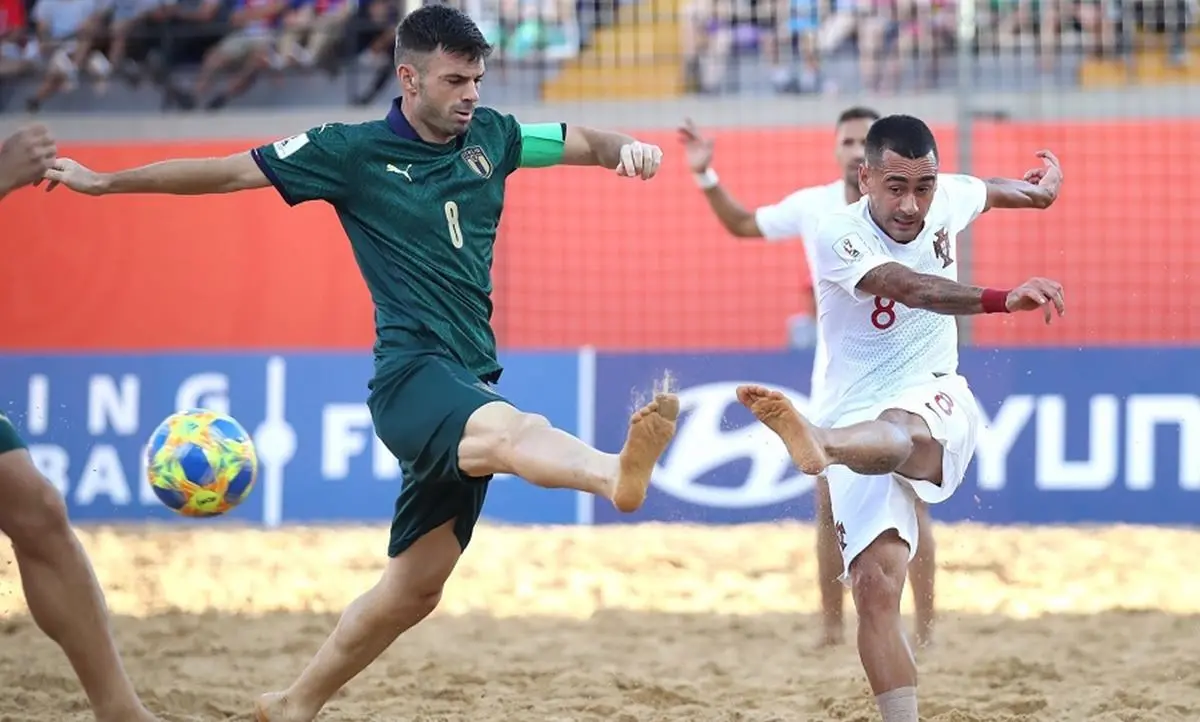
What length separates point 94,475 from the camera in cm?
1187

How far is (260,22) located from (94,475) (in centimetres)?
557

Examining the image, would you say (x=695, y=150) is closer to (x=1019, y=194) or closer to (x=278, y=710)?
(x=1019, y=194)

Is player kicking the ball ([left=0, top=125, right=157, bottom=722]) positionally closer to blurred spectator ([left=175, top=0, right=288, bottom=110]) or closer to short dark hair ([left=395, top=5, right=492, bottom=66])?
short dark hair ([left=395, top=5, right=492, bottom=66])

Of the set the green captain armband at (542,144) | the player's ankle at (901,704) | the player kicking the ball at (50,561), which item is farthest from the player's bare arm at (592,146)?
the player's ankle at (901,704)

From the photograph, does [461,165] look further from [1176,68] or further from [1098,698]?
[1176,68]

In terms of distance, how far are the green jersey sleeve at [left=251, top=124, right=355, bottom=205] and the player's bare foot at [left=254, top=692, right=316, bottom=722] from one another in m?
1.61

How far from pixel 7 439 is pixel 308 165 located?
1.19 metres

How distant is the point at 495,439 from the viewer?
183 inches

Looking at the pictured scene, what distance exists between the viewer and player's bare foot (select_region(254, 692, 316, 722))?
5.43m

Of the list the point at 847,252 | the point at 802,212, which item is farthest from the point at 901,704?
the point at 802,212

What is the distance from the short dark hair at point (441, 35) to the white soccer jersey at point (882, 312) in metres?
1.27

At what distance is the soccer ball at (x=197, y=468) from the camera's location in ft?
18.5

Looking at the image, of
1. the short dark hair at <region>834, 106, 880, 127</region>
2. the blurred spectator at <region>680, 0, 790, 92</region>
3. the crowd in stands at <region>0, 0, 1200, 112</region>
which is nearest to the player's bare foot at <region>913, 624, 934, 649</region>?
the short dark hair at <region>834, 106, 880, 127</region>

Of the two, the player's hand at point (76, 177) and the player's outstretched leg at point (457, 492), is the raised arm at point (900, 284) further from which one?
the player's hand at point (76, 177)
